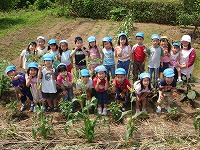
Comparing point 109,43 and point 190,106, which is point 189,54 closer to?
point 190,106

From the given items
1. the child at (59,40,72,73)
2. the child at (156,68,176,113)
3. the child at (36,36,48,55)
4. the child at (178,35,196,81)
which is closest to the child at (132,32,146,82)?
the child at (178,35,196,81)

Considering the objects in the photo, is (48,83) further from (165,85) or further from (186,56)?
(186,56)

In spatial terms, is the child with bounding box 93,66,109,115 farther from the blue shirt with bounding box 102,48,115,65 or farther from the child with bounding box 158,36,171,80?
the child with bounding box 158,36,171,80

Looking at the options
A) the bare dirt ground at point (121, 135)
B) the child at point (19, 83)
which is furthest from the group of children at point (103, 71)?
the bare dirt ground at point (121, 135)

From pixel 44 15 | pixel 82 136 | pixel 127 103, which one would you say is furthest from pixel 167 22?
pixel 82 136

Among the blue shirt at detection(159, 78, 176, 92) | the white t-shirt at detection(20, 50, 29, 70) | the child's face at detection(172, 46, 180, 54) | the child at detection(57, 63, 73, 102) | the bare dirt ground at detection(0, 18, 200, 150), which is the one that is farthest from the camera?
the white t-shirt at detection(20, 50, 29, 70)

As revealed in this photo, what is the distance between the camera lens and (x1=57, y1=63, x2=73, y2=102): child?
591 centimetres

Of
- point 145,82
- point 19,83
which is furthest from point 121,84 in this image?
point 19,83

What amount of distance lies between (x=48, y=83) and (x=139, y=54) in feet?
6.67

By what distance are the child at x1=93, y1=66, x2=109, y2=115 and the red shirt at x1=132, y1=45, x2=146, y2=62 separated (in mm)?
1139

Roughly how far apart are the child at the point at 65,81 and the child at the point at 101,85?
1.66 feet

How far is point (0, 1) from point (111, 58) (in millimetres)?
10194

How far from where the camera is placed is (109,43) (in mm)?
6633

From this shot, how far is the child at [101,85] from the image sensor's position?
5852 mm
